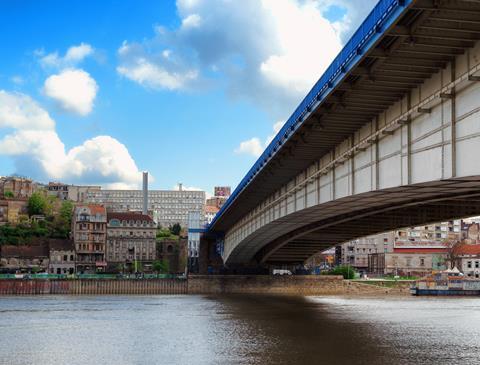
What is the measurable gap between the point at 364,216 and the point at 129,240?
9845 cm

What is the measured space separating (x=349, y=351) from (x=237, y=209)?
38.9m

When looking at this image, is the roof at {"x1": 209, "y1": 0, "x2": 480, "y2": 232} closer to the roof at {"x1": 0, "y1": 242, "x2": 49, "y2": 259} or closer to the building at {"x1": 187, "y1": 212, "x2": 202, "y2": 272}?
the building at {"x1": 187, "y1": 212, "x2": 202, "y2": 272}

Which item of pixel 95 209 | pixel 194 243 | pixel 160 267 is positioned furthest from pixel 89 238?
pixel 194 243

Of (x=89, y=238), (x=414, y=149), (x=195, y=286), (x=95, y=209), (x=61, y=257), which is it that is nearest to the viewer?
(x=414, y=149)

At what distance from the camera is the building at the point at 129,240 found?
14200 centimetres

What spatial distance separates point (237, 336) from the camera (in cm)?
4200

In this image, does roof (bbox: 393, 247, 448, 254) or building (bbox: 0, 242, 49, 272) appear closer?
building (bbox: 0, 242, 49, 272)

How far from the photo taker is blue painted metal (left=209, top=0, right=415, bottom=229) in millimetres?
21438

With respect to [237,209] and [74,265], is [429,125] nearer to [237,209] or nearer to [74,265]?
[237,209]

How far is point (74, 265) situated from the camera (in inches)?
5177

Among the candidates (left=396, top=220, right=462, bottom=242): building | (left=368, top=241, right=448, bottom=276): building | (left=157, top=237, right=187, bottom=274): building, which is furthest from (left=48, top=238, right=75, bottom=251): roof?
(left=396, top=220, right=462, bottom=242): building

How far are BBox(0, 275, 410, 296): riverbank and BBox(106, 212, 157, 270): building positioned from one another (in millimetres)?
37220

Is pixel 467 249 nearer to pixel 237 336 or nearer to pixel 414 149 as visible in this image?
pixel 237 336

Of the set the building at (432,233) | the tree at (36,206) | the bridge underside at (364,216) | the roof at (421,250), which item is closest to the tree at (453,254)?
the roof at (421,250)
